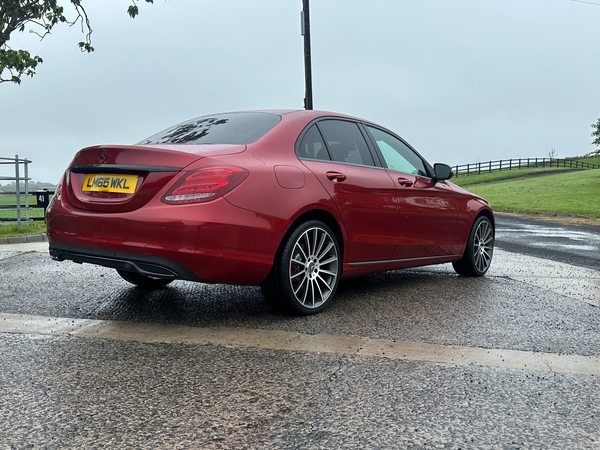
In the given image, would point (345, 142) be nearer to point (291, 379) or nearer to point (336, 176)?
point (336, 176)

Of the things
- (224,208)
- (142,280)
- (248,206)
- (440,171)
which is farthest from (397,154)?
(142,280)

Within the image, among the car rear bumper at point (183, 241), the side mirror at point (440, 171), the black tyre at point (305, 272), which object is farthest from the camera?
the side mirror at point (440, 171)

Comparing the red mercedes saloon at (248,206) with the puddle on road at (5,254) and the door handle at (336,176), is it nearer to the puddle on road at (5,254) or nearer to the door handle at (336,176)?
the door handle at (336,176)

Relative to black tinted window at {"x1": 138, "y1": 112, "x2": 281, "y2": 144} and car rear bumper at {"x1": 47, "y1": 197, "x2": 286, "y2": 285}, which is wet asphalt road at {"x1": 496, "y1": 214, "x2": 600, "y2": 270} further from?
car rear bumper at {"x1": 47, "y1": 197, "x2": 286, "y2": 285}

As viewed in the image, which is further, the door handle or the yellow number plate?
the door handle

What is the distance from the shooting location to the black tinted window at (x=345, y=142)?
5230mm

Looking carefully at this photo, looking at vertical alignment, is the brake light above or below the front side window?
below

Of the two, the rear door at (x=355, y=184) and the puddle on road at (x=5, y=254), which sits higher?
the rear door at (x=355, y=184)

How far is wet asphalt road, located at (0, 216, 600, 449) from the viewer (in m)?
2.54

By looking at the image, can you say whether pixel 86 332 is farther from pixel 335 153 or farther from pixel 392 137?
pixel 392 137

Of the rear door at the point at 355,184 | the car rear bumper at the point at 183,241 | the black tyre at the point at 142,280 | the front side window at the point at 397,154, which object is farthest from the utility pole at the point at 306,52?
the car rear bumper at the point at 183,241

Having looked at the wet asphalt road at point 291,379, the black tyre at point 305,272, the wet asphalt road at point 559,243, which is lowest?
the wet asphalt road at point 559,243

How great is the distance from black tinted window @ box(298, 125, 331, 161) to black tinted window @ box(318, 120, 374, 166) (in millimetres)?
78

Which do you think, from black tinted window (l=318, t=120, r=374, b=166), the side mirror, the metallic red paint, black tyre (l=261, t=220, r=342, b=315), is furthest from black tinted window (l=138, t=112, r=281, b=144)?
the side mirror
